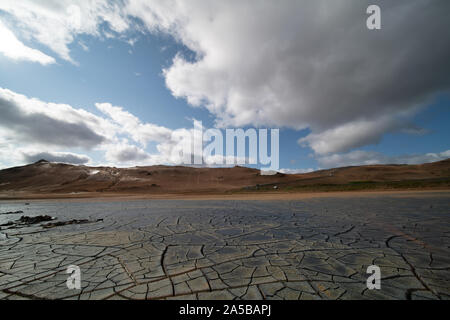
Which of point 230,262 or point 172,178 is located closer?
point 230,262

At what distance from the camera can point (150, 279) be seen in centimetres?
229

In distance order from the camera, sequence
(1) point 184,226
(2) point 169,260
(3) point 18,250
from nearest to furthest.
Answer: (2) point 169,260
(3) point 18,250
(1) point 184,226

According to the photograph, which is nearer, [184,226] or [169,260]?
[169,260]

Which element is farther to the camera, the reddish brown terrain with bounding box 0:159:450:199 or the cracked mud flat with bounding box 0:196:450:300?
the reddish brown terrain with bounding box 0:159:450:199

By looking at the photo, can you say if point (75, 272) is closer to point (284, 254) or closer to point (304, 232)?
point (284, 254)

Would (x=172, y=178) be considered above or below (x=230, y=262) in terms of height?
above

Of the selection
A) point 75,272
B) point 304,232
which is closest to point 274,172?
point 304,232

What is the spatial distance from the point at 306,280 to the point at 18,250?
4834 mm

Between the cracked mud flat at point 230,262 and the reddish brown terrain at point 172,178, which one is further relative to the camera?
the reddish brown terrain at point 172,178

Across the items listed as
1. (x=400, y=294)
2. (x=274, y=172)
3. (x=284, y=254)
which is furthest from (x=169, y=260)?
(x=274, y=172)

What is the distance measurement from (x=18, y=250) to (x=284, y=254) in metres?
4.69
